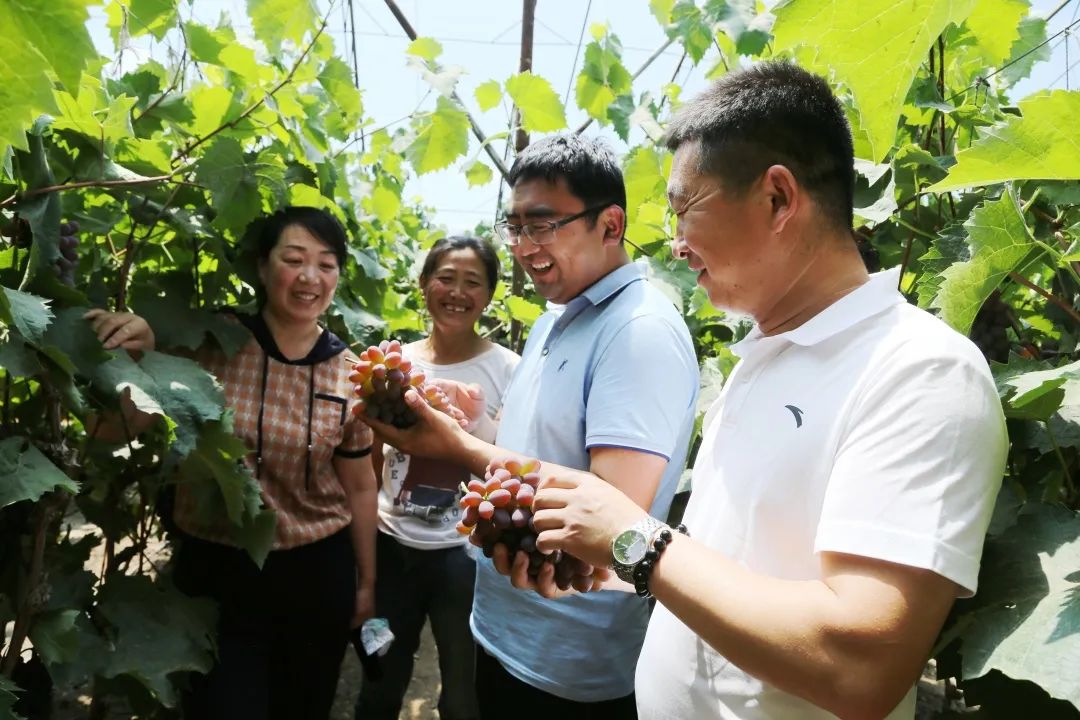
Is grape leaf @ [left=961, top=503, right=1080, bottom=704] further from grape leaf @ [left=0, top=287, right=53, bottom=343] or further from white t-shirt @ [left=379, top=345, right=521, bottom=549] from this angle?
white t-shirt @ [left=379, top=345, right=521, bottom=549]

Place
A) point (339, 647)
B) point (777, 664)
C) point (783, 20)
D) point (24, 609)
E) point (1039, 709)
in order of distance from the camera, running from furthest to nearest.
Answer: point (339, 647) < point (24, 609) < point (1039, 709) < point (777, 664) < point (783, 20)

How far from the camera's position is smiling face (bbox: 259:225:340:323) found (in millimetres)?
2584

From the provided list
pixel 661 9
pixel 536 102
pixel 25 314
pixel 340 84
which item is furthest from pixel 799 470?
pixel 536 102

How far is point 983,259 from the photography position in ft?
4.29

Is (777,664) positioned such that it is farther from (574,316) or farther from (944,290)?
(574,316)

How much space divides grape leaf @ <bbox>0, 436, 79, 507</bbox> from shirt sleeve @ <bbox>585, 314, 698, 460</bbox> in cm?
109

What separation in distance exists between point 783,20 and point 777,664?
0.71m

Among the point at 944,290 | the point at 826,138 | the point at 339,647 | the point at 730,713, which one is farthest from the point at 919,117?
the point at 339,647

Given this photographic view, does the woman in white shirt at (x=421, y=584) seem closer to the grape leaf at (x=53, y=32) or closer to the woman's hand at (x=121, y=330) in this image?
the woman's hand at (x=121, y=330)

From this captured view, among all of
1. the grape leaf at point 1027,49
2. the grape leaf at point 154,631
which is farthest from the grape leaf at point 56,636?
the grape leaf at point 1027,49

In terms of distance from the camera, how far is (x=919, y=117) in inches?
77.0

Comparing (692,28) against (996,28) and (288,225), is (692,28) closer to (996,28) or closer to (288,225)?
(996,28)

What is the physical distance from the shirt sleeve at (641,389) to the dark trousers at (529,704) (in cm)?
67

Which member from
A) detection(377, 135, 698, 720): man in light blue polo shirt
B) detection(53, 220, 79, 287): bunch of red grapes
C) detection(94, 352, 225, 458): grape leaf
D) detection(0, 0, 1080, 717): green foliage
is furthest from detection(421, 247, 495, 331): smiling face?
detection(53, 220, 79, 287): bunch of red grapes
